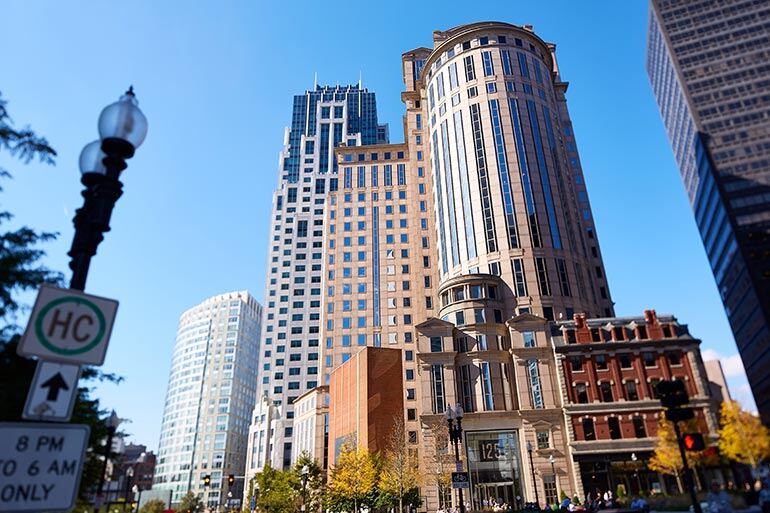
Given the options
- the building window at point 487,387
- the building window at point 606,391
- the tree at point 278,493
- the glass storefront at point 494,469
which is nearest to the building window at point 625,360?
the building window at point 606,391

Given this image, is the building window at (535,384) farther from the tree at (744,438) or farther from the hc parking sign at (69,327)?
the hc parking sign at (69,327)

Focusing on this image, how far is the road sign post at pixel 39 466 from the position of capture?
4.29 m

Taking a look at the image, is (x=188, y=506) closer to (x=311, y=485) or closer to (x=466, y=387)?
(x=311, y=485)

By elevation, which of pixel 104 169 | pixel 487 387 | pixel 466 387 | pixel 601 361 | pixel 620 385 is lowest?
pixel 104 169

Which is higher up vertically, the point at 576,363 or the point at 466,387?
→ the point at 576,363

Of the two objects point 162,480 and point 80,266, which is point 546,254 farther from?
point 162,480

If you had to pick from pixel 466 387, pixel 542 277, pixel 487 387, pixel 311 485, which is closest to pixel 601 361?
pixel 487 387

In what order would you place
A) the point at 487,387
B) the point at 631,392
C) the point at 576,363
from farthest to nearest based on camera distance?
1. the point at 487,387
2. the point at 576,363
3. the point at 631,392

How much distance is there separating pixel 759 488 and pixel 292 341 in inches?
4395

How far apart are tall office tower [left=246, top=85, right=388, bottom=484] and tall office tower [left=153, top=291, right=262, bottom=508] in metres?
36.9

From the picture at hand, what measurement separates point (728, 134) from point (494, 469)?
183 feet

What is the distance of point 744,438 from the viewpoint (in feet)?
71.2

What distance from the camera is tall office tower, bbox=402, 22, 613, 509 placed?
57.7m

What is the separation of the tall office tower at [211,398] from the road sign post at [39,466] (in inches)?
6032
